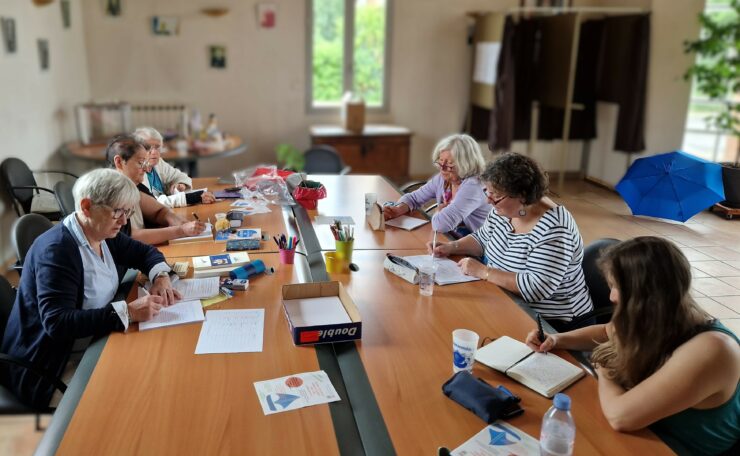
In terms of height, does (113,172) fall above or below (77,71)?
below

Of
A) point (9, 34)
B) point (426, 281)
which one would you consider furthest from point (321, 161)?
point (426, 281)

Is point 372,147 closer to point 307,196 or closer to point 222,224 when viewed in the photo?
point 307,196

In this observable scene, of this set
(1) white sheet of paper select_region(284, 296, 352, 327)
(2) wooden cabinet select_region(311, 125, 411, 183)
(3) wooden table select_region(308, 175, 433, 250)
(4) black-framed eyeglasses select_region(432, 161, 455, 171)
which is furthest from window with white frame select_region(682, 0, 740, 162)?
(1) white sheet of paper select_region(284, 296, 352, 327)

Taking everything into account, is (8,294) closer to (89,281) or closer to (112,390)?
(89,281)

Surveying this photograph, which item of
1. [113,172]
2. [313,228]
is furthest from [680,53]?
[113,172]

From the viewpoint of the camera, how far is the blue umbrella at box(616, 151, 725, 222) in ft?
7.45

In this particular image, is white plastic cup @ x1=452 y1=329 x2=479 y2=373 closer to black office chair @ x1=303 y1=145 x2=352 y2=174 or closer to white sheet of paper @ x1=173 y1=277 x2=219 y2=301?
white sheet of paper @ x1=173 y1=277 x2=219 y2=301

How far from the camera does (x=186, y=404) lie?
156cm

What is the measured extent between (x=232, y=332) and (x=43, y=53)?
4.13 metres

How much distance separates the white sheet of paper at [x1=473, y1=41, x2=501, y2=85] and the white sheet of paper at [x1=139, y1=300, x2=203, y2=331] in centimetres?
512

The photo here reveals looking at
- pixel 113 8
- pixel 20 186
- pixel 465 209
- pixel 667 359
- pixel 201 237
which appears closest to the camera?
pixel 667 359

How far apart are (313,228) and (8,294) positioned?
54.4 inches

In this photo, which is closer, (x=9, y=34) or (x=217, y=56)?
(x=9, y=34)

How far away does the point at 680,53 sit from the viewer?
625cm
